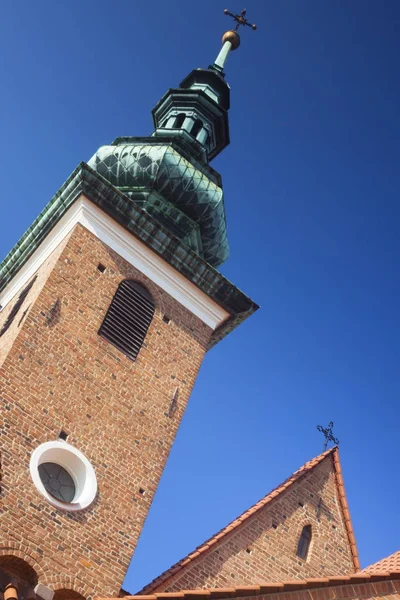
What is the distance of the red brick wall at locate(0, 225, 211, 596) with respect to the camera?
12.4 meters

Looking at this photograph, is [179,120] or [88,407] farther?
[179,120]

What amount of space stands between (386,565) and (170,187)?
9670 millimetres

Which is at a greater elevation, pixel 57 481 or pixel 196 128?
pixel 196 128

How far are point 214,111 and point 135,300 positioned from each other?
7922 millimetres

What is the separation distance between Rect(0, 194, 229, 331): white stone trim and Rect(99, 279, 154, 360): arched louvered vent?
54cm

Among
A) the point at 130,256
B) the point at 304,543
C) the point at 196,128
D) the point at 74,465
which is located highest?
the point at 196,128

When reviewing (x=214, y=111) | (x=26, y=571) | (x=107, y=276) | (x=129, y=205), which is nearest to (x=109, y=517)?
(x=26, y=571)

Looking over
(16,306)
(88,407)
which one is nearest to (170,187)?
(16,306)

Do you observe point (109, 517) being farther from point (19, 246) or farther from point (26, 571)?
point (19, 246)

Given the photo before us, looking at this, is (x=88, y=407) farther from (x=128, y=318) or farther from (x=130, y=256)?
(x=130, y=256)

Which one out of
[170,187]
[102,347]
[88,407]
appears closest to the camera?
[88,407]

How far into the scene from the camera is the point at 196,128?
21.3 m

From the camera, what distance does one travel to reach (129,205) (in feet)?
54.5

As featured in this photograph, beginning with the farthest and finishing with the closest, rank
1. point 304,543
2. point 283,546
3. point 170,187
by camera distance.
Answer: point 170,187 → point 304,543 → point 283,546
